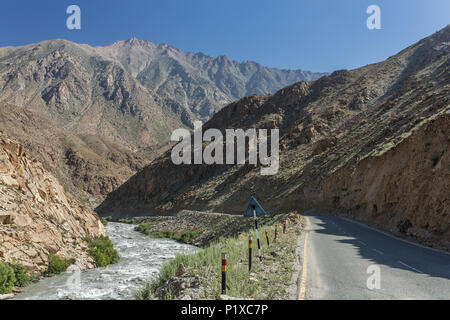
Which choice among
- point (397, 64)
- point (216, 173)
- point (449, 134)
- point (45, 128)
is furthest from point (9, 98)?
point (449, 134)

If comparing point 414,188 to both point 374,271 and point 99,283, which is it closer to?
point 374,271

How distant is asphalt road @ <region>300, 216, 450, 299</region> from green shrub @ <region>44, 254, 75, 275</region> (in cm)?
1266

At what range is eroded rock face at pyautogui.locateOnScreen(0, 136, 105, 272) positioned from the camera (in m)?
14.7

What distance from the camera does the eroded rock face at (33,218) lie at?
14664mm

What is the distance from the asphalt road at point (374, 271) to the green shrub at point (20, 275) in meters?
12.2

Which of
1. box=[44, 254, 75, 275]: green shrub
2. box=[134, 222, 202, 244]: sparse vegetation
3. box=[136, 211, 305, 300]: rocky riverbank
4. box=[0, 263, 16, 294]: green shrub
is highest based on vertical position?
box=[136, 211, 305, 300]: rocky riverbank

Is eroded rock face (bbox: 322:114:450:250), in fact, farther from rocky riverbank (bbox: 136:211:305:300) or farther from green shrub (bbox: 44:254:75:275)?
green shrub (bbox: 44:254:75:275)

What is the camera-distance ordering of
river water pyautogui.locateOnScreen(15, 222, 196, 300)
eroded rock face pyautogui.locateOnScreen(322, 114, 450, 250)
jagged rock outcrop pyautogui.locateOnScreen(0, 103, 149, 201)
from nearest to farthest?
1. river water pyautogui.locateOnScreen(15, 222, 196, 300)
2. eroded rock face pyautogui.locateOnScreen(322, 114, 450, 250)
3. jagged rock outcrop pyautogui.locateOnScreen(0, 103, 149, 201)

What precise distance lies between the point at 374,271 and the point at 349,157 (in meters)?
30.0

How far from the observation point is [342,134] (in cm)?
5022

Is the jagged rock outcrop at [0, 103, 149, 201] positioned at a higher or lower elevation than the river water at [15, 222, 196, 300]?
higher

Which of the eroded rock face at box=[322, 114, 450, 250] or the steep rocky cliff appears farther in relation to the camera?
the steep rocky cliff

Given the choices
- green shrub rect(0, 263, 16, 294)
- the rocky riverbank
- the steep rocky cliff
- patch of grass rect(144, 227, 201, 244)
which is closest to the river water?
green shrub rect(0, 263, 16, 294)

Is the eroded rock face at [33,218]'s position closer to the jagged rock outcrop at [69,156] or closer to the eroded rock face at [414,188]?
the eroded rock face at [414,188]
